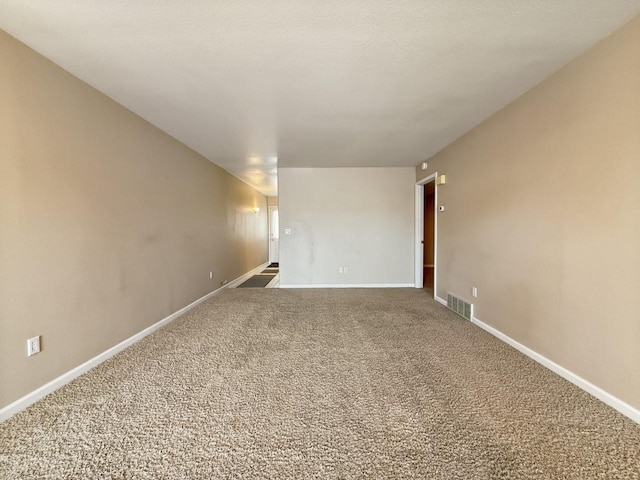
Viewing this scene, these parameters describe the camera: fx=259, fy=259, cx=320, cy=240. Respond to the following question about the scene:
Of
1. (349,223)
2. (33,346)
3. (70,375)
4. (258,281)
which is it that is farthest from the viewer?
(258,281)

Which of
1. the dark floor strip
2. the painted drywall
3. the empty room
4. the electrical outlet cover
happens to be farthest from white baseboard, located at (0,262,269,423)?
the painted drywall

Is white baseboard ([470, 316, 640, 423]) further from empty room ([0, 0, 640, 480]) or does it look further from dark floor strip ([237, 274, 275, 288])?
dark floor strip ([237, 274, 275, 288])

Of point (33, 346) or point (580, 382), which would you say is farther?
point (580, 382)

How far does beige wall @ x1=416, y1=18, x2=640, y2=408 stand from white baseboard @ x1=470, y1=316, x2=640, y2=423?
0.04 metres

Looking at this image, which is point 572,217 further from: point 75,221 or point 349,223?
point 75,221

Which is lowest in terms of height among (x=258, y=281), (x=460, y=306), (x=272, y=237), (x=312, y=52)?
(x=258, y=281)

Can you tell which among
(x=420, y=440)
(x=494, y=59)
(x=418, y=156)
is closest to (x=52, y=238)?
(x=420, y=440)

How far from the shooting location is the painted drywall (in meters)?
4.98

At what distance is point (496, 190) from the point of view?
8.89ft

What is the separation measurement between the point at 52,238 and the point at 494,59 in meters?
3.39

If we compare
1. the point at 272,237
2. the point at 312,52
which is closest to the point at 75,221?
the point at 312,52

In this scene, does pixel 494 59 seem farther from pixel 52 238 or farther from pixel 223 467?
pixel 52 238

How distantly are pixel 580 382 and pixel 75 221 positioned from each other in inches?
154

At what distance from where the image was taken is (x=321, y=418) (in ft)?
4.99
